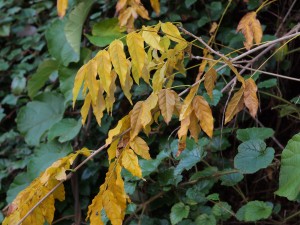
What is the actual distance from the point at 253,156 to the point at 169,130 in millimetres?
486

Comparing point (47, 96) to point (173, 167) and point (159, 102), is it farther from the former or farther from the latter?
point (159, 102)

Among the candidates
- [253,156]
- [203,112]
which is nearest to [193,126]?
[203,112]

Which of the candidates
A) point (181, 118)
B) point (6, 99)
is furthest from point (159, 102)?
point (6, 99)

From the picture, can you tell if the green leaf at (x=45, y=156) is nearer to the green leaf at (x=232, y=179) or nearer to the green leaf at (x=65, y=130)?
the green leaf at (x=65, y=130)

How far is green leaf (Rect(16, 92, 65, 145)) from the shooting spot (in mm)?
1693

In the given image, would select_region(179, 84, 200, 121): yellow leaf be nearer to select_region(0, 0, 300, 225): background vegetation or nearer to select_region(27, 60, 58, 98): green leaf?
select_region(0, 0, 300, 225): background vegetation

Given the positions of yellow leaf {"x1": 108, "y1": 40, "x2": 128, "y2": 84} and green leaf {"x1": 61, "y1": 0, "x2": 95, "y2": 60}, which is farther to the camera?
green leaf {"x1": 61, "y1": 0, "x2": 95, "y2": 60}

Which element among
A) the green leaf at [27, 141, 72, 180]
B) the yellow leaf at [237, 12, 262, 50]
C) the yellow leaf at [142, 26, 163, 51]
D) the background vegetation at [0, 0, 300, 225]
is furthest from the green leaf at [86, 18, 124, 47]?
the yellow leaf at [142, 26, 163, 51]

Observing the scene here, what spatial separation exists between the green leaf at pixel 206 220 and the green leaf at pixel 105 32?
70 cm

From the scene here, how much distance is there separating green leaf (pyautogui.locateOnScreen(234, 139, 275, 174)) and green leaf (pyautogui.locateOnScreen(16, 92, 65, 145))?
31.6 inches

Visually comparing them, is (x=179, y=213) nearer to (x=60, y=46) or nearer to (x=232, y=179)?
(x=232, y=179)

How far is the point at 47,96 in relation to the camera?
1.78 metres

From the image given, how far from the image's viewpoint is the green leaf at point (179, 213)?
3.73ft

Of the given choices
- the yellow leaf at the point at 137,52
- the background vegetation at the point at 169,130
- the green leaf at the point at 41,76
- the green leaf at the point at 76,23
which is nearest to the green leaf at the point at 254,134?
the background vegetation at the point at 169,130
